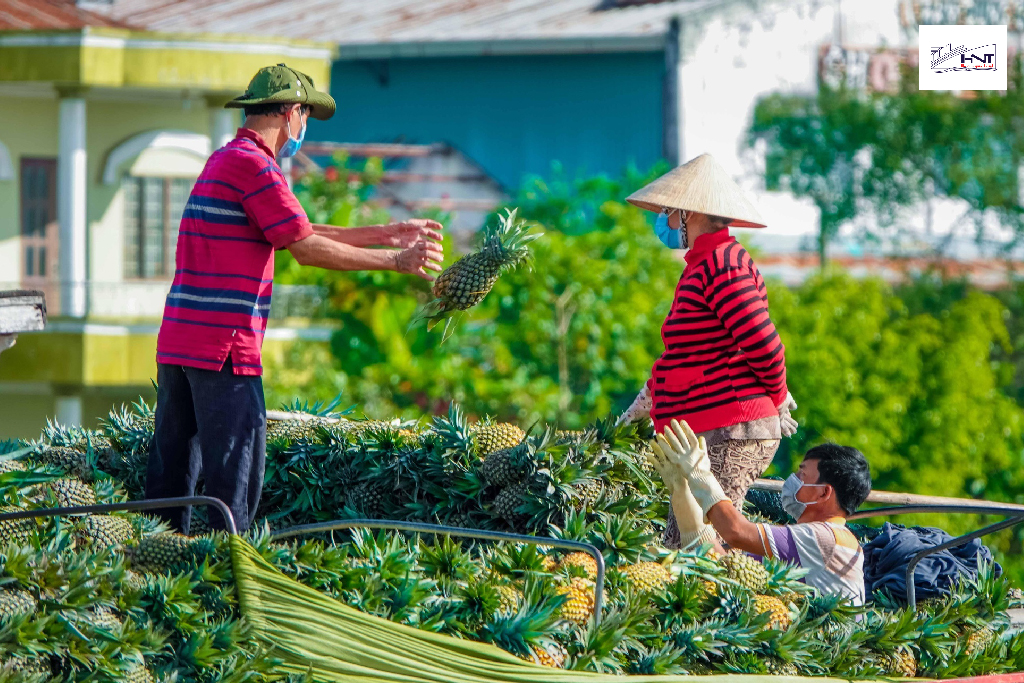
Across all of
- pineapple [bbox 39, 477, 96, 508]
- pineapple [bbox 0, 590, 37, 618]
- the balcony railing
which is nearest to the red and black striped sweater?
pineapple [bbox 39, 477, 96, 508]

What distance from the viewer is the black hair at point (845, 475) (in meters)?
4.27

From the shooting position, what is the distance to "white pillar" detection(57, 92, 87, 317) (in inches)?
572

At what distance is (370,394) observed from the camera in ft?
49.3

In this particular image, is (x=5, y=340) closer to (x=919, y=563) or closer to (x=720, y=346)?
(x=720, y=346)

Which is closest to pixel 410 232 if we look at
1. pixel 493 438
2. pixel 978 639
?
pixel 493 438

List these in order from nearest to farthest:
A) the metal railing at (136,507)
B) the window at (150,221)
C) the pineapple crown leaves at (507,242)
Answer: the metal railing at (136,507) → the pineapple crown leaves at (507,242) → the window at (150,221)

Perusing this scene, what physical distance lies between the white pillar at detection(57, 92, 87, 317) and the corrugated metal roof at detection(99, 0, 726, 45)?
4.41 m

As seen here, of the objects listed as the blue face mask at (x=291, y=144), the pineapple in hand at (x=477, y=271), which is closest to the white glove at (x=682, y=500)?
the pineapple in hand at (x=477, y=271)

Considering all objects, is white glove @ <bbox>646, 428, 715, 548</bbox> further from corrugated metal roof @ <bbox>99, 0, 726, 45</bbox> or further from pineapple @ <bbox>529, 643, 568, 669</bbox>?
corrugated metal roof @ <bbox>99, 0, 726, 45</bbox>

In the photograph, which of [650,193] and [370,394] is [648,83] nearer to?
[370,394]

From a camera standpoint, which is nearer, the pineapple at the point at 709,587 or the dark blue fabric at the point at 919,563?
the pineapple at the point at 709,587

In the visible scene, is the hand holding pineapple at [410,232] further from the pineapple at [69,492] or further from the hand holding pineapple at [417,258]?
the pineapple at [69,492]

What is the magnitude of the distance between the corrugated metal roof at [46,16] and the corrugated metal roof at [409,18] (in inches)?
68.3

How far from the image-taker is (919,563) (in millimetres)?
4598
